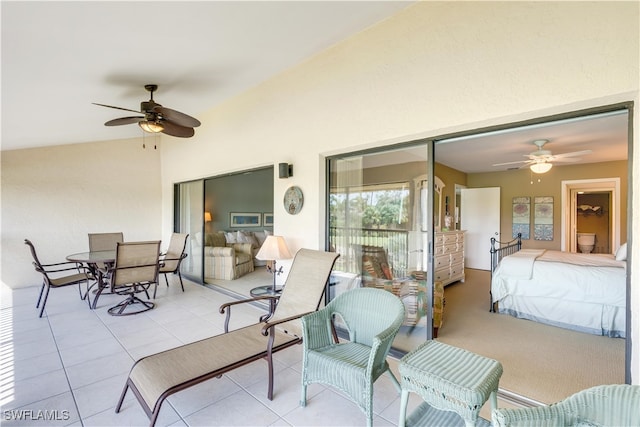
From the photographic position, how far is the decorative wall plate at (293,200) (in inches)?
147

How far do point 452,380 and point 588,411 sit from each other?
1.73 feet

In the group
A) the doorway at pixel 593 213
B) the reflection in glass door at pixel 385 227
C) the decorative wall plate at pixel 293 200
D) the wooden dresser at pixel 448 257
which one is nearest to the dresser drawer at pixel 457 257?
the wooden dresser at pixel 448 257

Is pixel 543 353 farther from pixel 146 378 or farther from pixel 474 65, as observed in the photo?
pixel 146 378

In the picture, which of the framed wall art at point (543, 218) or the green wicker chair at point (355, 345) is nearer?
the green wicker chair at point (355, 345)

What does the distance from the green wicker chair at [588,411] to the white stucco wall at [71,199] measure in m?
7.26

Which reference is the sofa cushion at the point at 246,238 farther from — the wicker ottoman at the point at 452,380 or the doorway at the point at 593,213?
the doorway at the point at 593,213

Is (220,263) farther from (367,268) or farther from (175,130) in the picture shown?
(367,268)

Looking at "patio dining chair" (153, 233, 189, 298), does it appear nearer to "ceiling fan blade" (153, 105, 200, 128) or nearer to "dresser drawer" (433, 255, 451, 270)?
"ceiling fan blade" (153, 105, 200, 128)

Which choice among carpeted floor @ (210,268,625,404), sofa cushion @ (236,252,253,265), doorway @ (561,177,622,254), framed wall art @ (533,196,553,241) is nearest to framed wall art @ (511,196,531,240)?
framed wall art @ (533,196,553,241)

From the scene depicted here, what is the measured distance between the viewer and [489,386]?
1475 mm

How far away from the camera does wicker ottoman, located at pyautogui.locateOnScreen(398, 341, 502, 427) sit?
142 cm

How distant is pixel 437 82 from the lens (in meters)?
2.49

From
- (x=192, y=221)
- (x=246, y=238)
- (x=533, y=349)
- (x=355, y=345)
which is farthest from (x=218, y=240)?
(x=533, y=349)

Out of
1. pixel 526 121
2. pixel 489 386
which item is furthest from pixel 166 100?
pixel 489 386
